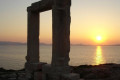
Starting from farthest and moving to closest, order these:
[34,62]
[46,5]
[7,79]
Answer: [7,79], [34,62], [46,5]

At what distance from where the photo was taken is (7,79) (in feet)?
45.2

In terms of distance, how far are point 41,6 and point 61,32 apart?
1948 mm

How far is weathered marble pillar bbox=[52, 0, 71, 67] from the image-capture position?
8806mm

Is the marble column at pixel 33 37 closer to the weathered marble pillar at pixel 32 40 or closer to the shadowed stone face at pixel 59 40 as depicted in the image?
the weathered marble pillar at pixel 32 40

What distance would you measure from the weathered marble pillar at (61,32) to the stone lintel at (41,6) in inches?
24.4

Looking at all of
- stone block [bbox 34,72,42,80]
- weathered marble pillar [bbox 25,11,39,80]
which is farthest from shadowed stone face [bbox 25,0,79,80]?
weathered marble pillar [bbox 25,11,39,80]

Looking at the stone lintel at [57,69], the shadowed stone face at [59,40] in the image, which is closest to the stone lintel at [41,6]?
the shadowed stone face at [59,40]

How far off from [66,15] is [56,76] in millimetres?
2788

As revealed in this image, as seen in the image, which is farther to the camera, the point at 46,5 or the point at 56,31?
the point at 46,5

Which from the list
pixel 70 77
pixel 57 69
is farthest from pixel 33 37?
pixel 70 77

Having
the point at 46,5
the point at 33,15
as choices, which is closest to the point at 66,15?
the point at 46,5

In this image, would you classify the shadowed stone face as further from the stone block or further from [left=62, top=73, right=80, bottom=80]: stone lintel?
the stone block

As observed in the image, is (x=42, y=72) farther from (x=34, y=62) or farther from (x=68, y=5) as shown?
(x=68, y=5)

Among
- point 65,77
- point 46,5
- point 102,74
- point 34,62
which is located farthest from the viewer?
point 102,74
